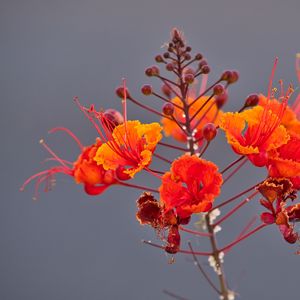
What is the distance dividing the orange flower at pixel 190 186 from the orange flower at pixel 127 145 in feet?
0.29

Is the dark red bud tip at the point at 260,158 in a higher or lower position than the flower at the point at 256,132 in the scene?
lower

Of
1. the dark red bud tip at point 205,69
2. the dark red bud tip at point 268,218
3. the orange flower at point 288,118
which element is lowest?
the dark red bud tip at point 268,218

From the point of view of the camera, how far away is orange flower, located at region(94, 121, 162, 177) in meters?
0.99

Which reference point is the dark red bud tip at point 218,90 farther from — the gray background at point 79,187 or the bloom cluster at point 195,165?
the gray background at point 79,187

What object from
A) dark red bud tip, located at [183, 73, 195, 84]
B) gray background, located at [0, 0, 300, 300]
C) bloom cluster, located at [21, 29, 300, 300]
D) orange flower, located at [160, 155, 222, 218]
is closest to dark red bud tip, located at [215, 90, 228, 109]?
bloom cluster, located at [21, 29, 300, 300]

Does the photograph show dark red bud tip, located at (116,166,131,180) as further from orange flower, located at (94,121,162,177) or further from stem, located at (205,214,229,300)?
stem, located at (205,214,229,300)

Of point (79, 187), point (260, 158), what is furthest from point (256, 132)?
point (79, 187)

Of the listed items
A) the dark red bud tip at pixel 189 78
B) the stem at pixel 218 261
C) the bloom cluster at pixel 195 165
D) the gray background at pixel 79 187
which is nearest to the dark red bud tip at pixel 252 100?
the bloom cluster at pixel 195 165

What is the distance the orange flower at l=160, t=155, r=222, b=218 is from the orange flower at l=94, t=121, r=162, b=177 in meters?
0.09

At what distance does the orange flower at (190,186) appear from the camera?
91 centimetres

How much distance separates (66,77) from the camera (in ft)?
12.6

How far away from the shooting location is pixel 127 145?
1.02 meters

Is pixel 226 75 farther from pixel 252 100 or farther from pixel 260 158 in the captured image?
pixel 260 158

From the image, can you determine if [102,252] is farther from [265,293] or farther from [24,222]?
[265,293]
